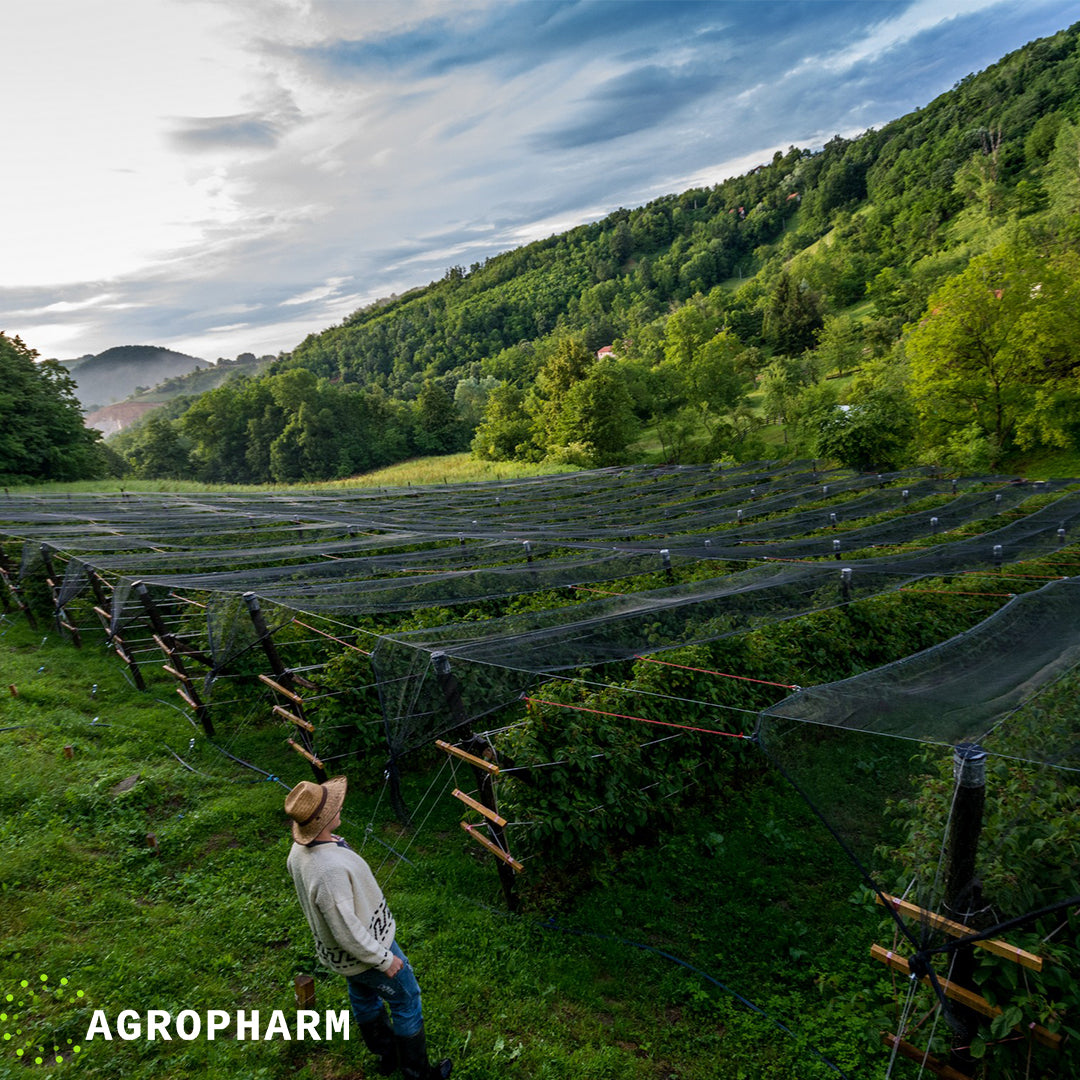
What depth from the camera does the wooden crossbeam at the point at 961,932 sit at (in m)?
2.29

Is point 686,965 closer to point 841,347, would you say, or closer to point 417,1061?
point 417,1061

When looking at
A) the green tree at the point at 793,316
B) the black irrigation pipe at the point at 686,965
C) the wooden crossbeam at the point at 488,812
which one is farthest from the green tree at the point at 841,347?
the wooden crossbeam at the point at 488,812

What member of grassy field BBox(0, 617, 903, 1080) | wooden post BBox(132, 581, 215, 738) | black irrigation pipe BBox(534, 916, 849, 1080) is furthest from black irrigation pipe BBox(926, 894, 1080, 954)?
wooden post BBox(132, 581, 215, 738)

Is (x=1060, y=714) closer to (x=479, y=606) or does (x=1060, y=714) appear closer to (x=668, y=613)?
(x=668, y=613)

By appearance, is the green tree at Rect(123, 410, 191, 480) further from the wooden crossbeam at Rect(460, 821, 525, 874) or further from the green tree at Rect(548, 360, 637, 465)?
the wooden crossbeam at Rect(460, 821, 525, 874)

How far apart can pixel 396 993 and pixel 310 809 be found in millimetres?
1186

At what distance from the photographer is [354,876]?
289 cm

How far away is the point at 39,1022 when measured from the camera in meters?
3.46

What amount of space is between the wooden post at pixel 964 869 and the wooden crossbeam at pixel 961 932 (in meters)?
0.05

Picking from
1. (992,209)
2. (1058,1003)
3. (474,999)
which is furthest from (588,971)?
(992,209)

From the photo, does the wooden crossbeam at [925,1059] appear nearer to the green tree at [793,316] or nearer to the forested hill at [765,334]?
the forested hill at [765,334]

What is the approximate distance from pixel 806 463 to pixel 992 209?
4550cm

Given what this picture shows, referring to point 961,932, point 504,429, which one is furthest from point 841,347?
point 961,932

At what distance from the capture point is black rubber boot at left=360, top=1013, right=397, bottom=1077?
129 inches
